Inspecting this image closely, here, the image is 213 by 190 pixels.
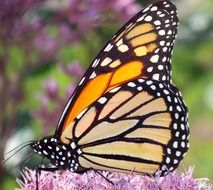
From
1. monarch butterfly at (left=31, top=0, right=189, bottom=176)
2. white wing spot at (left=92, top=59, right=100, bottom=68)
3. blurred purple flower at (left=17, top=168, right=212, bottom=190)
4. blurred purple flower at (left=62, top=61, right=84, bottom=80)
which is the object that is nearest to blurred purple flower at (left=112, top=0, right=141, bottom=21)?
blurred purple flower at (left=62, top=61, right=84, bottom=80)

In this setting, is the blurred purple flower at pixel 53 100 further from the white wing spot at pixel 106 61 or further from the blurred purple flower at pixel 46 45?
the white wing spot at pixel 106 61

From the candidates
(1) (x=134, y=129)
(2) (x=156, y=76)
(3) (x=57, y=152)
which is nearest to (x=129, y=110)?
(1) (x=134, y=129)

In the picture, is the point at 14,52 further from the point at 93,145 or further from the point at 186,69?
the point at 93,145

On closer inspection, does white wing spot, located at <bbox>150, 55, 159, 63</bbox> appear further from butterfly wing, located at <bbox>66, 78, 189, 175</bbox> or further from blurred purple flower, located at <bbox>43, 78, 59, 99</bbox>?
blurred purple flower, located at <bbox>43, 78, 59, 99</bbox>

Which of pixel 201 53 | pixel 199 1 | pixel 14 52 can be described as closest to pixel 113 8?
pixel 14 52

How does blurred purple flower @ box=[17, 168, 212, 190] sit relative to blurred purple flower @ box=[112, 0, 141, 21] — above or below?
below

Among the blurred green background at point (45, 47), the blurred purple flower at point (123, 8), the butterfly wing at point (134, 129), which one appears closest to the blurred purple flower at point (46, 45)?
the blurred green background at point (45, 47)

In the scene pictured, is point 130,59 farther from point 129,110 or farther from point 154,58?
point 129,110
